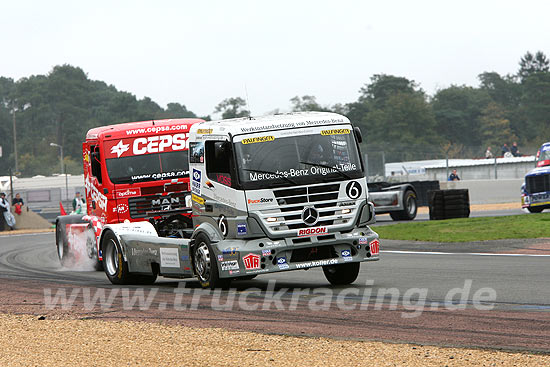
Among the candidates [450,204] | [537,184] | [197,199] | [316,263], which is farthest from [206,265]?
[537,184]

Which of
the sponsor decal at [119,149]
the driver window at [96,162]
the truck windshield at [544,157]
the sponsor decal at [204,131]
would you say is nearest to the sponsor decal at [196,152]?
the sponsor decal at [204,131]

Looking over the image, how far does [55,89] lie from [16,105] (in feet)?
27.5

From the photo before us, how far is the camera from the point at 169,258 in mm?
13602

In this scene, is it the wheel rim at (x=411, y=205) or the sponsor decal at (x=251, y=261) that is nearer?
the sponsor decal at (x=251, y=261)

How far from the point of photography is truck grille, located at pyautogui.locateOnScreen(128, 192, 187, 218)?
16.0 meters

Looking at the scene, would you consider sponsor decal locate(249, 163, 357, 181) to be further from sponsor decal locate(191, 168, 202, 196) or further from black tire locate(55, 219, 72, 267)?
black tire locate(55, 219, 72, 267)

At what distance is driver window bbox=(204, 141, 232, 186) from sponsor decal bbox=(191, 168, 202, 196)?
0.32m

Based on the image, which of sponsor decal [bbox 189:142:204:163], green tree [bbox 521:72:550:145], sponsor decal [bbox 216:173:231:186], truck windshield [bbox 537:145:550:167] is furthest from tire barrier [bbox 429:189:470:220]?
green tree [bbox 521:72:550:145]

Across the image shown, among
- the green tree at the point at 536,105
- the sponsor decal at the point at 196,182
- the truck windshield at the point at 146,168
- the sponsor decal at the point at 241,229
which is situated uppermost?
the green tree at the point at 536,105

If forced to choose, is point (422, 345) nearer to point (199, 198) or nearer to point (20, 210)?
point (199, 198)

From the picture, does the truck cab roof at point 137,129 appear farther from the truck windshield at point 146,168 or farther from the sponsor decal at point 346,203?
the sponsor decal at point 346,203

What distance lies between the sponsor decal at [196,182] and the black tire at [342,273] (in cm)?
209

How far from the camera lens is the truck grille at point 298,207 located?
39.3ft

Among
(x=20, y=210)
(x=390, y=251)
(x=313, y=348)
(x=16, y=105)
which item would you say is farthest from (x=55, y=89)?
(x=313, y=348)
